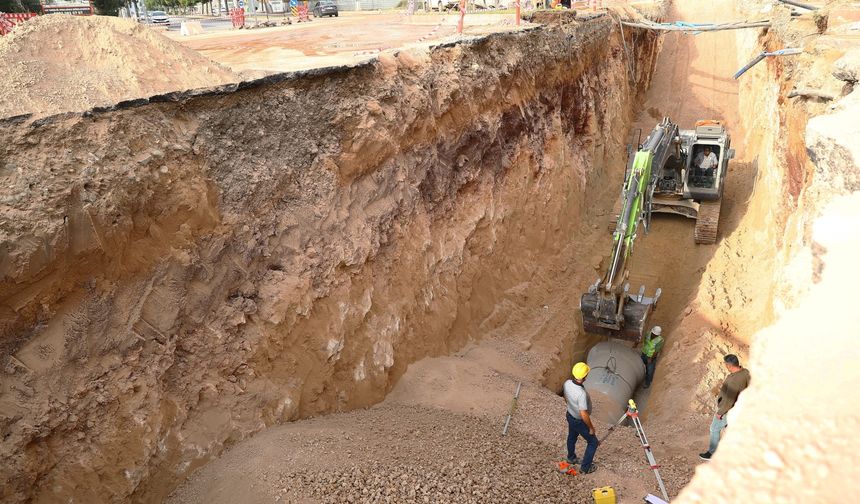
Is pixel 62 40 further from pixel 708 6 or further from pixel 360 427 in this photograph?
pixel 708 6

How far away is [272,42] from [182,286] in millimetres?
9461

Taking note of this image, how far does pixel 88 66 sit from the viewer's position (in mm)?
7113

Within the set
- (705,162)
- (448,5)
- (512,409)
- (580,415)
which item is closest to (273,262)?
(512,409)

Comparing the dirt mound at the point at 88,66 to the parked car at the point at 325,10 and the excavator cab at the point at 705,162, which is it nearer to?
the excavator cab at the point at 705,162

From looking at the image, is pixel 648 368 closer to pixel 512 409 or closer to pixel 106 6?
pixel 512 409

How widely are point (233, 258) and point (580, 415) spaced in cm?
488

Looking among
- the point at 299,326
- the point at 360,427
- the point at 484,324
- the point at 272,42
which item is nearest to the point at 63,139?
the point at 299,326

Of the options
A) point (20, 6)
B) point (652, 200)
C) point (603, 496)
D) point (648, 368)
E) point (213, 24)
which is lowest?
point (648, 368)

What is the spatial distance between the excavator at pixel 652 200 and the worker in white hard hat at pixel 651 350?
0.54 meters

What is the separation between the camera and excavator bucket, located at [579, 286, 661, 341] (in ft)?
33.1

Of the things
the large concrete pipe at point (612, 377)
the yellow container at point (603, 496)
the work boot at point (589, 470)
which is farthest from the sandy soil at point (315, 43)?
the large concrete pipe at point (612, 377)

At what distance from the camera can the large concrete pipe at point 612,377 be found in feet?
34.6

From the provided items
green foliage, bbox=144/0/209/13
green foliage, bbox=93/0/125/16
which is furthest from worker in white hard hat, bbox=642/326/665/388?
green foliage, bbox=144/0/209/13

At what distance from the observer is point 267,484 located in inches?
249
